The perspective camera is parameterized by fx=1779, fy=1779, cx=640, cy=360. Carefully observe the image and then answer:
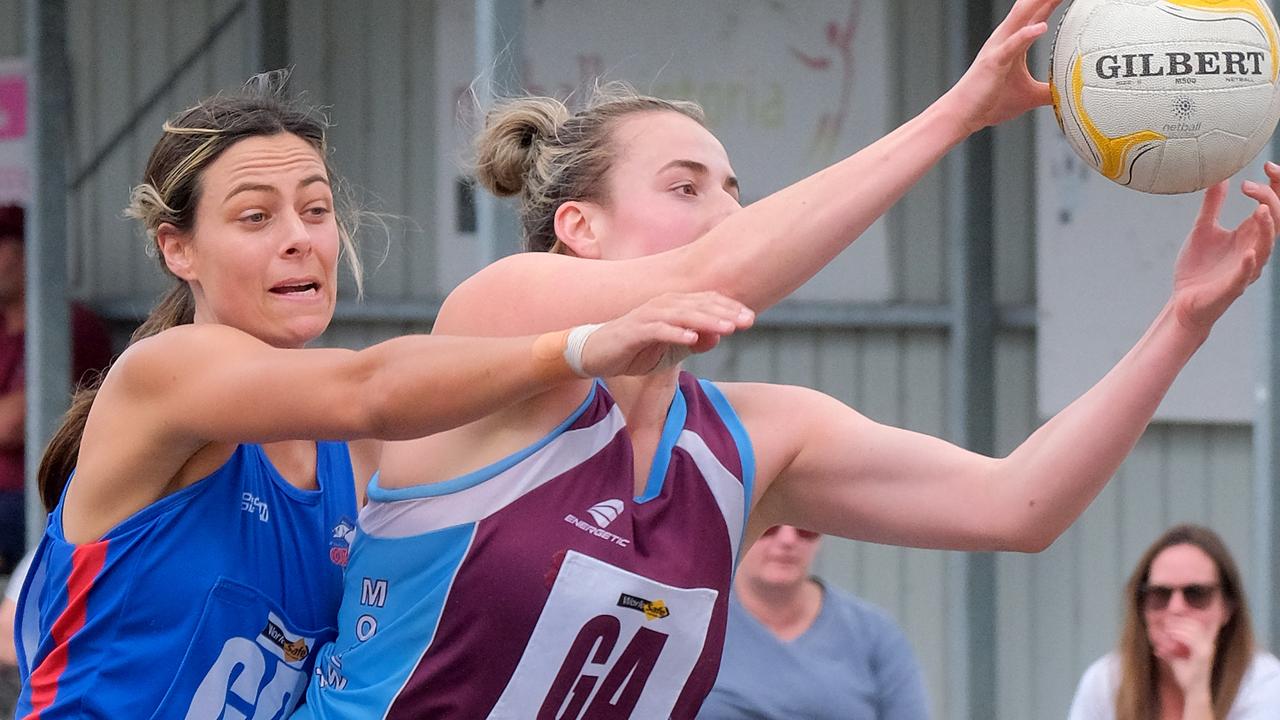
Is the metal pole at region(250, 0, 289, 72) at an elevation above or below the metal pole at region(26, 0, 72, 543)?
above

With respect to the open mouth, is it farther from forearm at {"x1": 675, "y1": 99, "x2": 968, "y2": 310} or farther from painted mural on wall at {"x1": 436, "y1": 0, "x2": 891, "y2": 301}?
painted mural on wall at {"x1": 436, "y1": 0, "x2": 891, "y2": 301}

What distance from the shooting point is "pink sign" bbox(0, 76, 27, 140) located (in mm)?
8094

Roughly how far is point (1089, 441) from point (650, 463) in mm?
671

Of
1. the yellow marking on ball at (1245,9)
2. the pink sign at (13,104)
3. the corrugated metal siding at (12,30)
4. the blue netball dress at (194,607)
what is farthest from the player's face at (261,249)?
the corrugated metal siding at (12,30)

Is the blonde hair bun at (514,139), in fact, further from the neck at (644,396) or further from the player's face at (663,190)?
the neck at (644,396)

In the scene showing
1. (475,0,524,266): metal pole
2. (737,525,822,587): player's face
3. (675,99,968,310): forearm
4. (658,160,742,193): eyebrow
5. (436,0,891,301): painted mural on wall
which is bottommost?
(737,525,822,587): player's face

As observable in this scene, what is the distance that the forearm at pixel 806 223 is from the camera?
2.27 metres

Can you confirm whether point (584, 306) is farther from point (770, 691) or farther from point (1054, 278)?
point (1054, 278)

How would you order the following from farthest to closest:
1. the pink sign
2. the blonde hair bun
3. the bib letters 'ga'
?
the pink sign, the blonde hair bun, the bib letters 'ga'

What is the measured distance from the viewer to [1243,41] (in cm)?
266

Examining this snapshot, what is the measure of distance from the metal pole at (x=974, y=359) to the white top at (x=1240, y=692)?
6.97 ft

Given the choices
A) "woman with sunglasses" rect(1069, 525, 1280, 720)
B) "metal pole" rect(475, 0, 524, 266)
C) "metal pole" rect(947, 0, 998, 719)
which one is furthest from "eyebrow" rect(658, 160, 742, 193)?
"metal pole" rect(947, 0, 998, 719)

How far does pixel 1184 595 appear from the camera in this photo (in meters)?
4.26

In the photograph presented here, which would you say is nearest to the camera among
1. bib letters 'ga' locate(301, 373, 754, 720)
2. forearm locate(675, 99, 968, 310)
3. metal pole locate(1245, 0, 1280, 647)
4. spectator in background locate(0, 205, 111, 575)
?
forearm locate(675, 99, 968, 310)
